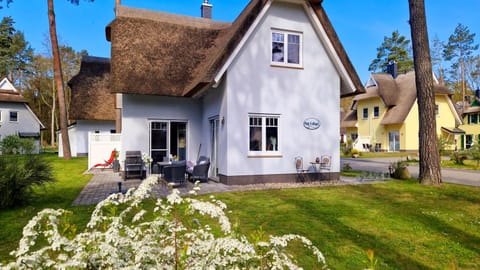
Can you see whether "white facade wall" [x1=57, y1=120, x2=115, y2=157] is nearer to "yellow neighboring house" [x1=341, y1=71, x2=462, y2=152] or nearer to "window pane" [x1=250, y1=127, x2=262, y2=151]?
"window pane" [x1=250, y1=127, x2=262, y2=151]

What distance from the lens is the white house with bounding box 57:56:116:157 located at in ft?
73.7

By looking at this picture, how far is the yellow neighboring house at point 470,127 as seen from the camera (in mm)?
32900

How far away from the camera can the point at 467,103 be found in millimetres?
39781

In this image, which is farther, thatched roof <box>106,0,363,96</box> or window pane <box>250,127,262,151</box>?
thatched roof <box>106,0,363,96</box>

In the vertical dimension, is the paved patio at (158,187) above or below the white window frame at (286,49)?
below

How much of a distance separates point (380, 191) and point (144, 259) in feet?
29.3

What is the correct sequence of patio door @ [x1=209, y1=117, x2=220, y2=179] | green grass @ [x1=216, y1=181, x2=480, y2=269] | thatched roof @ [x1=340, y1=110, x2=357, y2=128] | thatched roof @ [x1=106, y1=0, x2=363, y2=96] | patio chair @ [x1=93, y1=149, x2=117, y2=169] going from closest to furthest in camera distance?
1. green grass @ [x1=216, y1=181, x2=480, y2=269]
2. thatched roof @ [x1=106, y1=0, x2=363, y2=96]
3. patio door @ [x1=209, y1=117, x2=220, y2=179]
4. patio chair @ [x1=93, y1=149, x2=117, y2=169]
5. thatched roof @ [x1=340, y1=110, x2=357, y2=128]

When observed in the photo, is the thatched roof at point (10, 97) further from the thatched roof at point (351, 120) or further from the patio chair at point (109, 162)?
the thatched roof at point (351, 120)

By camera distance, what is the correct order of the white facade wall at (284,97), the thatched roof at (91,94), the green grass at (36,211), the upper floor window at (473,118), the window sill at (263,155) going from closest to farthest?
the green grass at (36,211)
the white facade wall at (284,97)
the window sill at (263,155)
the thatched roof at (91,94)
the upper floor window at (473,118)

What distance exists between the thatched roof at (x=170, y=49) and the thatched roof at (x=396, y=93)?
21.8 meters

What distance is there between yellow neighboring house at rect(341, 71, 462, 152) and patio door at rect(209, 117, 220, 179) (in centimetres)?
2449

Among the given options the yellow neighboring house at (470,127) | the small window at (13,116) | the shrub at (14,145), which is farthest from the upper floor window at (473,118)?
the small window at (13,116)

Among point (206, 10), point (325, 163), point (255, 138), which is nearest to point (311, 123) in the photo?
point (325, 163)

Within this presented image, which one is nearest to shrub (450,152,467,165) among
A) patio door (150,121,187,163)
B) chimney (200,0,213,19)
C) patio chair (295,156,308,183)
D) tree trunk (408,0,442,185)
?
tree trunk (408,0,442,185)
